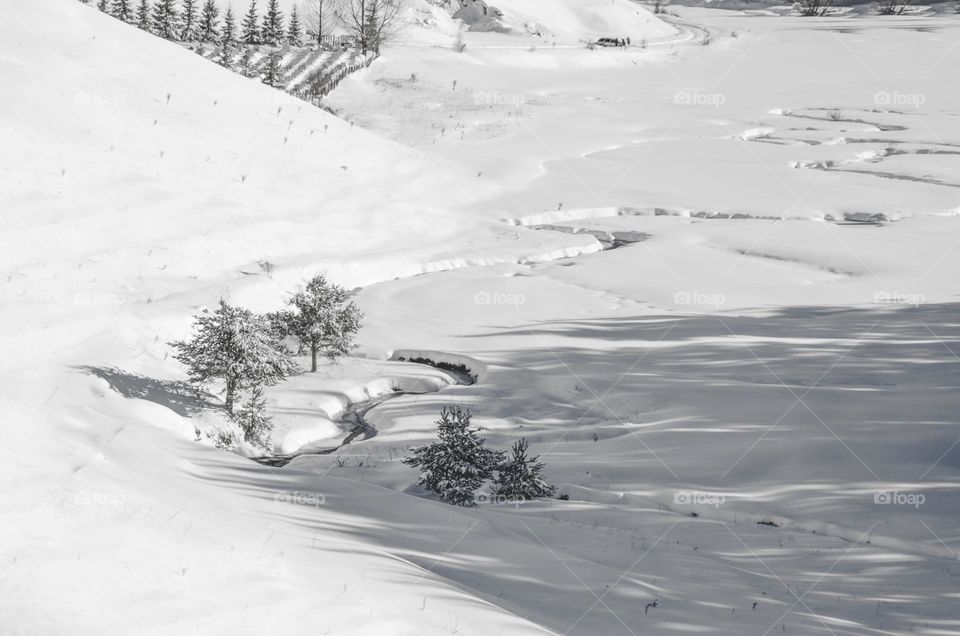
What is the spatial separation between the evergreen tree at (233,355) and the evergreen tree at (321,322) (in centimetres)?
210

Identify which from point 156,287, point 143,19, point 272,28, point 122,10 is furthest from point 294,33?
point 156,287

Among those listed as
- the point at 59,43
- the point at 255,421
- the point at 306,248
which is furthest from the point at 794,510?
the point at 59,43

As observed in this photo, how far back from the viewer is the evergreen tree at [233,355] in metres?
14.3

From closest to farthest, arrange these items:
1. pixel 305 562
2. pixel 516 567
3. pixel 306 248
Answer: pixel 305 562, pixel 516 567, pixel 306 248

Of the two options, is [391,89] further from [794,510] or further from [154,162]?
[794,510]

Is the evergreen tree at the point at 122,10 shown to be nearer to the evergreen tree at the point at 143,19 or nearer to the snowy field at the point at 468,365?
the evergreen tree at the point at 143,19

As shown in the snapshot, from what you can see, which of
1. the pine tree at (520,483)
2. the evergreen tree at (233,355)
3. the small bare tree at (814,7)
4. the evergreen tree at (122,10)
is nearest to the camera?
the pine tree at (520,483)

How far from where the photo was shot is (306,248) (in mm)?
22938

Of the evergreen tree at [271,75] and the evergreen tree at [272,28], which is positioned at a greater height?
the evergreen tree at [272,28]

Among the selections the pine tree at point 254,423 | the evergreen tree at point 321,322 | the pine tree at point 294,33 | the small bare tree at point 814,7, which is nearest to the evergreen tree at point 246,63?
the pine tree at point 294,33

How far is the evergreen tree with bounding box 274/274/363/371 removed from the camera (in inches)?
668

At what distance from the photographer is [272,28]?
64.6m

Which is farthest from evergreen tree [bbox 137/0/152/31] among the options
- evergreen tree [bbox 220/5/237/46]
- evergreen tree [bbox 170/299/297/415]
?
evergreen tree [bbox 170/299/297/415]

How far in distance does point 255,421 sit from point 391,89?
35.9m
